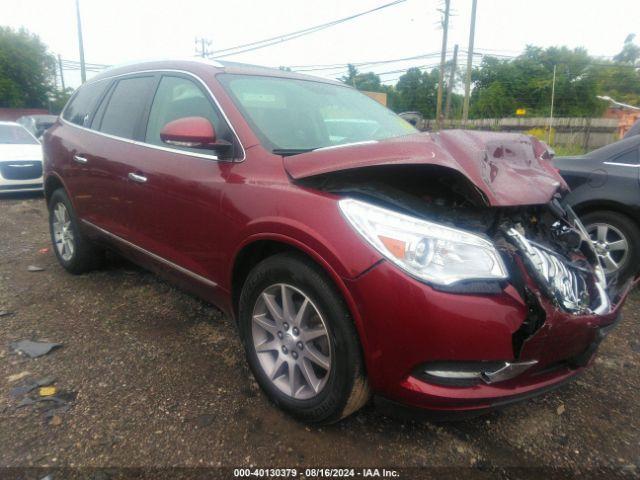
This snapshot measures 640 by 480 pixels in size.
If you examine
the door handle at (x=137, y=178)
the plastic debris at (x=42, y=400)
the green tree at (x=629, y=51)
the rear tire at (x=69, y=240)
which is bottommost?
the plastic debris at (x=42, y=400)

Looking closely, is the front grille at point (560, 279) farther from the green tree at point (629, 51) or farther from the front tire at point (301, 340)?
the green tree at point (629, 51)

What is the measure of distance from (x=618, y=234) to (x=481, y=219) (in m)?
2.82

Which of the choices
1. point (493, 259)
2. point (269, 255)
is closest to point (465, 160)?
point (493, 259)

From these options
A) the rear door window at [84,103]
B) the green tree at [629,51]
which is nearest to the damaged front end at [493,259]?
the rear door window at [84,103]

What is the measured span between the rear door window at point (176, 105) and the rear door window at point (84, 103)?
1061mm

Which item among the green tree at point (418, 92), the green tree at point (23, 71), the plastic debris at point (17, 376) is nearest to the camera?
the plastic debris at point (17, 376)

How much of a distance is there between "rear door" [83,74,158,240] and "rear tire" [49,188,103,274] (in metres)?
0.40

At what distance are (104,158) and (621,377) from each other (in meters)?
3.70

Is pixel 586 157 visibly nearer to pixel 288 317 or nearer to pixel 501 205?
pixel 501 205

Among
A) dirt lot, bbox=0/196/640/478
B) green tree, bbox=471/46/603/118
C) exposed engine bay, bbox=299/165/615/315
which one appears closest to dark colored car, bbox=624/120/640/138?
dirt lot, bbox=0/196/640/478

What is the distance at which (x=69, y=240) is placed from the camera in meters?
4.20

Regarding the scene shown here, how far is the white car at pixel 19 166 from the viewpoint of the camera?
8.25 m

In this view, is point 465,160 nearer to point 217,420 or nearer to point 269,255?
point 269,255

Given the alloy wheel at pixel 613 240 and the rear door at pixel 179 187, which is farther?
the alloy wheel at pixel 613 240
